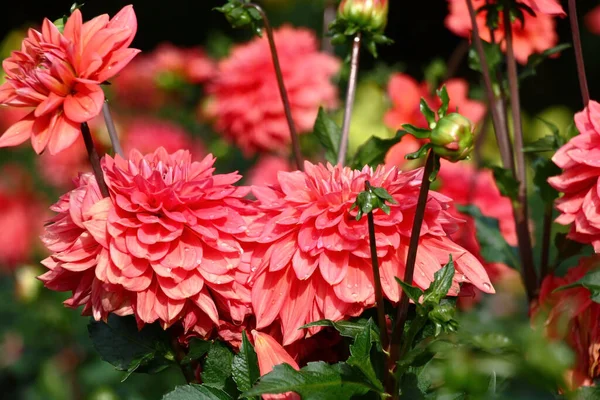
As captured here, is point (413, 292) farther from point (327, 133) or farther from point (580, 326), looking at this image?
point (327, 133)

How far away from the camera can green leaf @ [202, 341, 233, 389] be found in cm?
69

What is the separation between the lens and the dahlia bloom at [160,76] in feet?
6.70

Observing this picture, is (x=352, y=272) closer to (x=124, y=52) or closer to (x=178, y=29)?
(x=124, y=52)

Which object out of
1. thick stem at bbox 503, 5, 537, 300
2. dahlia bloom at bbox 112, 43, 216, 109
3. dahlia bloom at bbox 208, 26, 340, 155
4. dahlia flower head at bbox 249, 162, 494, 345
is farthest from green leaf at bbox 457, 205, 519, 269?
dahlia bloom at bbox 112, 43, 216, 109

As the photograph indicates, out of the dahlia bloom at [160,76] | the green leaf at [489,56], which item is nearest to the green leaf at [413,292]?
the green leaf at [489,56]

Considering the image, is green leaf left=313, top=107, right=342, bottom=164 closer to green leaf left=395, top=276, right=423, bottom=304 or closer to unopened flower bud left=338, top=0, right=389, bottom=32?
unopened flower bud left=338, top=0, right=389, bottom=32

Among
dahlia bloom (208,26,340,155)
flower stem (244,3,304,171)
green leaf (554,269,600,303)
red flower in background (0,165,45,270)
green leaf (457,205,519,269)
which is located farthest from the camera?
red flower in background (0,165,45,270)

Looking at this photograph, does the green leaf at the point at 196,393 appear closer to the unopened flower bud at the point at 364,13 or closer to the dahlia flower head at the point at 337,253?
the dahlia flower head at the point at 337,253

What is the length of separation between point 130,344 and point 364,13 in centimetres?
45

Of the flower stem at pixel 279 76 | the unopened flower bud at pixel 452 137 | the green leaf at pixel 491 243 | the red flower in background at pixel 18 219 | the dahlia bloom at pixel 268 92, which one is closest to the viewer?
the unopened flower bud at pixel 452 137

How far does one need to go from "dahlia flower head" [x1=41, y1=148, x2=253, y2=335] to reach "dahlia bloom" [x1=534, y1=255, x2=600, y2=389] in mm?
289

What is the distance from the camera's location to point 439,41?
333cm

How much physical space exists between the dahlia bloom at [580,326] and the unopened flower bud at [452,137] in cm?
23

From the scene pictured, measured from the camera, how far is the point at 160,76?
2.11m
